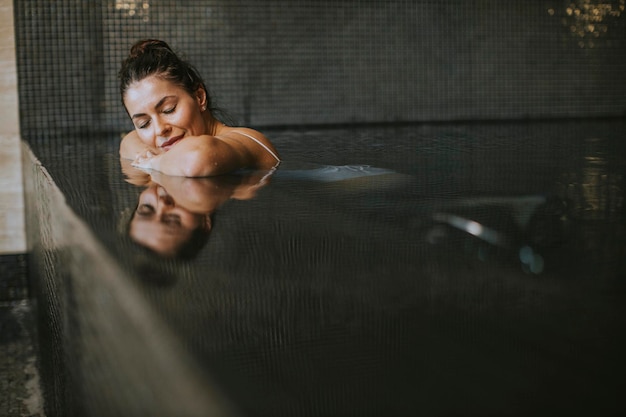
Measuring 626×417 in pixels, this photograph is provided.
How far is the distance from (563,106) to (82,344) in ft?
14.7

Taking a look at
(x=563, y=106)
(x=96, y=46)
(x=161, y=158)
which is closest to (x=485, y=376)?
(x=161, y=158)

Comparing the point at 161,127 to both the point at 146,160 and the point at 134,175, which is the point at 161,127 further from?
the point at 134,175

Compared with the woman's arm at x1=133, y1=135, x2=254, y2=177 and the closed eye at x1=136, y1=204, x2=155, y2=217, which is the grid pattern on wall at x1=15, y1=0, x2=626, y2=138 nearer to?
the woman's arm at x1=133, y1=135, x2=254, y2=177

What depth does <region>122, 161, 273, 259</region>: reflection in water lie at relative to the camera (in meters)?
0.92

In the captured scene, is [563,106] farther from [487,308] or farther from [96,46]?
[487,308]

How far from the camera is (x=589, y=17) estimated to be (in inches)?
193

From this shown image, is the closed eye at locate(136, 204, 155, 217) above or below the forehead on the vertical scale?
below

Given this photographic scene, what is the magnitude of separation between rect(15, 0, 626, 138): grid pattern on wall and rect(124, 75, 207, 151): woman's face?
193 centimetres

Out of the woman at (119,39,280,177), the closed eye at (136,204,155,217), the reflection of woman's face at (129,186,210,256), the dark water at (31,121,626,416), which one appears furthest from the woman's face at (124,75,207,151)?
the closed eye at (136,204,155,217)

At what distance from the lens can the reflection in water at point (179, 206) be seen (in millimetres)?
921

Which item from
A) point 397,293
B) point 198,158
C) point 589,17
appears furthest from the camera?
point 589,17

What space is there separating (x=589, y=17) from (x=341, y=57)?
159cm

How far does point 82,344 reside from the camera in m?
0.87

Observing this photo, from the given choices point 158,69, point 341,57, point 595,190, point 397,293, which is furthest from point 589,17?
point 397,293
